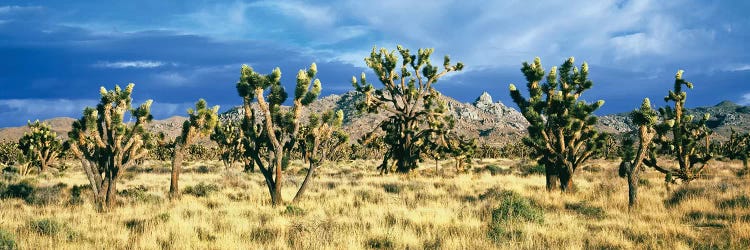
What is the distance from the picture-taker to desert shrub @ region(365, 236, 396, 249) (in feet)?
25.5

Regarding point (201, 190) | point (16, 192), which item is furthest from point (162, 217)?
point (16, 192)

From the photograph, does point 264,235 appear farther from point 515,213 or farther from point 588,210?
point 588,210

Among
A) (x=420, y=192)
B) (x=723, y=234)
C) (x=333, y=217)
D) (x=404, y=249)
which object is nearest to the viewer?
(x=404, y=249)

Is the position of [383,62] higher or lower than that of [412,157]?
higher

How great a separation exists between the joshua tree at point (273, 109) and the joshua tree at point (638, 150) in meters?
8.88

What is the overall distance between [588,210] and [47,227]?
464 inches

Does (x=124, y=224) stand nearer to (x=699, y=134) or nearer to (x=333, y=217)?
(x=333, y=217)

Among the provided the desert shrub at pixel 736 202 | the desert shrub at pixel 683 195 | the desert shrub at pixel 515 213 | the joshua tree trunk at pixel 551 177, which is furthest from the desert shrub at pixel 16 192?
the desert shrub at pixel 736 202

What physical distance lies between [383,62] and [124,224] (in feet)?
48.2

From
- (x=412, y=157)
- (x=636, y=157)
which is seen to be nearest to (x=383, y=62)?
(x=412, y=157)

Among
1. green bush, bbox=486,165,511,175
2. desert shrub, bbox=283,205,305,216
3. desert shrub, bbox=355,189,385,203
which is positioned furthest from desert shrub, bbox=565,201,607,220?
green bush, bbox=486,165,511,175

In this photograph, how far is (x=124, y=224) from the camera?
9.91 metres

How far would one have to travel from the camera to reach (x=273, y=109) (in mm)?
13492

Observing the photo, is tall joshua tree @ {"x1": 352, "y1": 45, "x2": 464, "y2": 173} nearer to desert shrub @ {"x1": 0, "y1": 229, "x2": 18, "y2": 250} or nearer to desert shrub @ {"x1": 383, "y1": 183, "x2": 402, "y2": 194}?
desert shrub @ {"x1": 383, "y1": 183, "x2": 402, "y2": 194}
